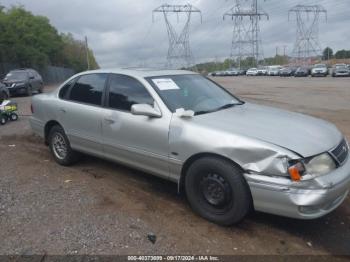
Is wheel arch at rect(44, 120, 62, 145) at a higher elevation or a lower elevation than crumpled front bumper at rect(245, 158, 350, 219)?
higher

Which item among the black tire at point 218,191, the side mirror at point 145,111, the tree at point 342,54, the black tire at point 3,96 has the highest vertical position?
the tree at point 342,54

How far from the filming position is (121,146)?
5164mm

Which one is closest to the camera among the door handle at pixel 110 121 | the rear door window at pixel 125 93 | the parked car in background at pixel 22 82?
the rear door window at pixel 125 93

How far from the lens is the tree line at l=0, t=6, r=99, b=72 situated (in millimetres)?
36500

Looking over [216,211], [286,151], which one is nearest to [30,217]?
[216,211]

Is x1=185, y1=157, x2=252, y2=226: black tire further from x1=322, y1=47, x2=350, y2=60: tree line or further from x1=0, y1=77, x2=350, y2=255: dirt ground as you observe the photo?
x1=322, y1=47, x2=350, y2=60: tree line

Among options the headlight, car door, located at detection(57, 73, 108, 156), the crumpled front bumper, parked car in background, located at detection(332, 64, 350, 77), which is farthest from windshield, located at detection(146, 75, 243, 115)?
parked car in background, located at detection(332, 64, 350, 77)

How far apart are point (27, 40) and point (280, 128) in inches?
1636

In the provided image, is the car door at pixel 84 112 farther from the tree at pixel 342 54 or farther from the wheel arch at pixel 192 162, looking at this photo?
the tree at pixel 342 54

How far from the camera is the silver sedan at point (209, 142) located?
376 cm

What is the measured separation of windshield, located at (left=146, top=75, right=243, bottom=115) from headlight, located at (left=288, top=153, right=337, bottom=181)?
1448 mm

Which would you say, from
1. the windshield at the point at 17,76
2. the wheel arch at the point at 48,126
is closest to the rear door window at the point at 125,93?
the wheel arch at the point at 48,126

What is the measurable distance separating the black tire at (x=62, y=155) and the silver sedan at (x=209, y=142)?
0.04 m

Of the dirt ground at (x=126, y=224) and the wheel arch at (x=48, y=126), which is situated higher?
the wheel arch at (x=48, y=126)
